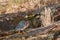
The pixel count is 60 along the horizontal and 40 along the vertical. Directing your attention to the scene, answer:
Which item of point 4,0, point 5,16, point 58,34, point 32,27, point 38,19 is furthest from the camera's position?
point 4,0

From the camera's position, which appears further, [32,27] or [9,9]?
[9,9]

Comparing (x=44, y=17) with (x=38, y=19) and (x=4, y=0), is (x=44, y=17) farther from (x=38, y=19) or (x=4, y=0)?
(x=4, y=0)

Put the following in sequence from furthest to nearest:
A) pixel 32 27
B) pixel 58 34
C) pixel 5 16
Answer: pixel 5 16
pixel 32 27
pixel 58 34

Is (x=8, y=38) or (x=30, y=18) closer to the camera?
(x=8, y=38)

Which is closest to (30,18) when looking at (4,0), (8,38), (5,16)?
(5,16)

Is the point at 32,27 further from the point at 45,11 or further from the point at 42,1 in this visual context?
the point at 42,1

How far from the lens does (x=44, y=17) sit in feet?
12.2

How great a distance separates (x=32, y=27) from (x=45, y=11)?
53cm

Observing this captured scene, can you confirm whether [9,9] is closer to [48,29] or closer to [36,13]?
[36,13]

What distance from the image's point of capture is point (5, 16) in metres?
3.94

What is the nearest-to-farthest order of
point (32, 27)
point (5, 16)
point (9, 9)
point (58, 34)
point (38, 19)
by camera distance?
point (58, 34) < point (32, 27) < point (38, 19) < point (5, 16) < point (9, 9)

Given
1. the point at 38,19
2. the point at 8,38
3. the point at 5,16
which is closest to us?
the point at 8,38

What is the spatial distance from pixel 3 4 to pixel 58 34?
268 cm

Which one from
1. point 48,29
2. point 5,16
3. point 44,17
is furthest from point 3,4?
point 48,29
